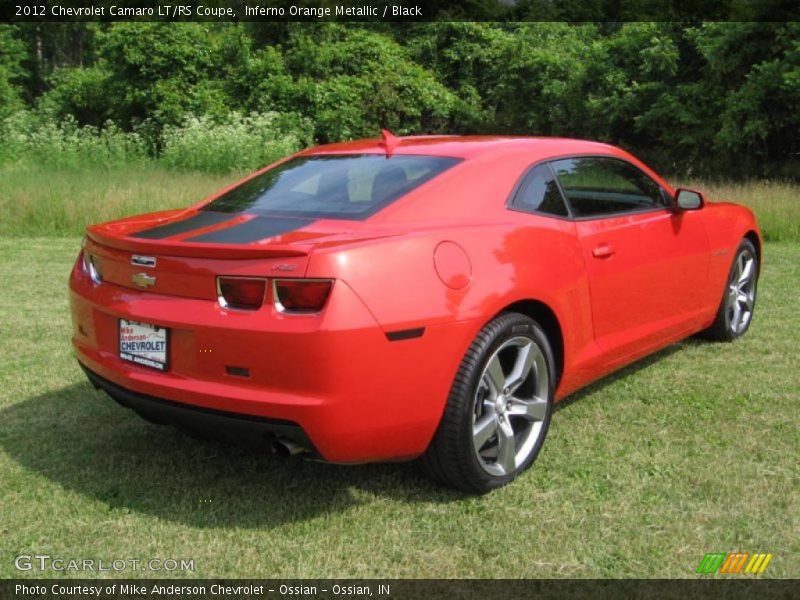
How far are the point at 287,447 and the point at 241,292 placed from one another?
1.86 ft

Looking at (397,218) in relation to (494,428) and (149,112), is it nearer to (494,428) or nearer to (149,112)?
(494,428)

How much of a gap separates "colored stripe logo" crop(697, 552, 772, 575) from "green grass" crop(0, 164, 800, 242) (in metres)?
9.85

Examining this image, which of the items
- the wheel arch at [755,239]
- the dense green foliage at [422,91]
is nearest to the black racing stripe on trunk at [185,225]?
the wheel arch at [755,239]

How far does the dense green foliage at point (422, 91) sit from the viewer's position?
2009 centimetres

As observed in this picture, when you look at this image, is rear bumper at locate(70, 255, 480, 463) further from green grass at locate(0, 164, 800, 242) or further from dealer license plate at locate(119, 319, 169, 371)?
green grass at locate(0, 164, 800, 242)

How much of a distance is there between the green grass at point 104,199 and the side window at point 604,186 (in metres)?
8.09

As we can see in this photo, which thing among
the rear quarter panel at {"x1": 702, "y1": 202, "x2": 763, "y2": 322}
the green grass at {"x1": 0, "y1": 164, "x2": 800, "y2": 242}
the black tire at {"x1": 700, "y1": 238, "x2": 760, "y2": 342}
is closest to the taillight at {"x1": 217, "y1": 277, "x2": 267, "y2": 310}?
the rear quarter panel at {"x1": 702, "y1": 202, "x2": 763, "y2": 322}

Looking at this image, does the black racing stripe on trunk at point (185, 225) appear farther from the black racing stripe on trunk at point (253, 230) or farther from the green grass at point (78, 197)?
the green grass at point (78, 197)

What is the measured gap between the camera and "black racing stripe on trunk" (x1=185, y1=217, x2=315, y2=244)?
117 inches

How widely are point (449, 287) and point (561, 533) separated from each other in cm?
100

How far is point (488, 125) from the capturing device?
29938 millimetres

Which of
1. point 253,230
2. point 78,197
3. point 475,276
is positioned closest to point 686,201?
point 475,276

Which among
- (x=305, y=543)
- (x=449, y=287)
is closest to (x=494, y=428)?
(x=449, y=287)

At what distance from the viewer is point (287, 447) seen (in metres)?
2.82
